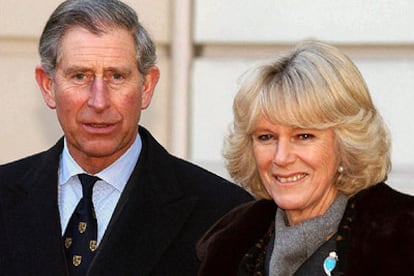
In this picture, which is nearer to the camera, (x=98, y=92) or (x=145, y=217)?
(x=98, y=92)

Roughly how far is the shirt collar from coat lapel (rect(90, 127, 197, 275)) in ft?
0.06

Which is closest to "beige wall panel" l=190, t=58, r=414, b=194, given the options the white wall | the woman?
the white wall

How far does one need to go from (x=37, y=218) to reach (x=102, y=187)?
0.68 ft

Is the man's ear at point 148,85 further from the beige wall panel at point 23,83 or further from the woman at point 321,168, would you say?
the beige wall panel at point 23,83

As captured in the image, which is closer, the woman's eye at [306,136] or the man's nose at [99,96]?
the woman's eye at [306,136]

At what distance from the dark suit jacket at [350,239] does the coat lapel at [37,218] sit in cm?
44

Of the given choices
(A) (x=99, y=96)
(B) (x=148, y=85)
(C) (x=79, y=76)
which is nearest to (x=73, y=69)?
(C) (x=79, y=76)

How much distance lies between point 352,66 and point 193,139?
2041 millimetres

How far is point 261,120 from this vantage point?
388 cm

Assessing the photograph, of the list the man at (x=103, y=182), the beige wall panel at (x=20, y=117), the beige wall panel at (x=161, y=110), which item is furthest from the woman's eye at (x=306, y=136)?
the beige wall panel at (x=20, y=117)

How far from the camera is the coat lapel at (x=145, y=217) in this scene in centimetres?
423

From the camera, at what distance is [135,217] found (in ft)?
14.0

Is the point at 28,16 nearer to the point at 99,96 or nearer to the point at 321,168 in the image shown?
the point at 99,96

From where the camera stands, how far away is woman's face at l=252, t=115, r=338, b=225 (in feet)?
12.6
